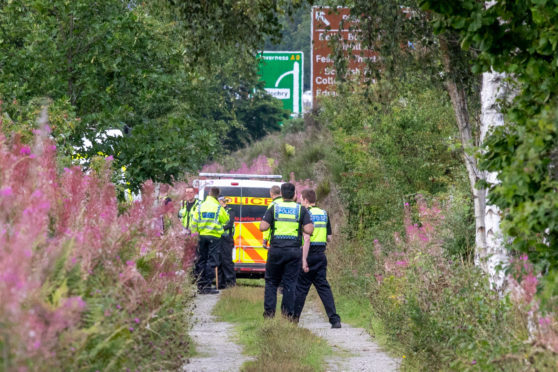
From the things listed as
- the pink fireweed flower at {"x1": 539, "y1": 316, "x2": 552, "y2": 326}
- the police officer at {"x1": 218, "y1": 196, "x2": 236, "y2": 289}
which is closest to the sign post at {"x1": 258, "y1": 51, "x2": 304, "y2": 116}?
the police officer at {"x1": 218, "y1": 196, "x2": 236, "y2": 289}

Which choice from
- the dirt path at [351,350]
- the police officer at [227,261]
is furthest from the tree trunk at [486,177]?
the police officer at [227,261]

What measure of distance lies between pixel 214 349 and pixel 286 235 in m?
1.95

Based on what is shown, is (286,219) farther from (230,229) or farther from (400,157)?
(230,229)

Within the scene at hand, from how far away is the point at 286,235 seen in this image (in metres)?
12.4

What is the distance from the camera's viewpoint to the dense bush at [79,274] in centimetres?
422

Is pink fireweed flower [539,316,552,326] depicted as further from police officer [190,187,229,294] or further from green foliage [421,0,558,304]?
police officer [190,187,229,294]

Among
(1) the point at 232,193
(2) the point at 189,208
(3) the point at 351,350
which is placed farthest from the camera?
(1) the point at 232,193

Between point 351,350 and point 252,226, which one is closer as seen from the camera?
point 351,350

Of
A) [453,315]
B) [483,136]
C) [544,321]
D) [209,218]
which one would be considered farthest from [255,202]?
[544,321]

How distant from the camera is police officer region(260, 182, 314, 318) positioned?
40.6 feet

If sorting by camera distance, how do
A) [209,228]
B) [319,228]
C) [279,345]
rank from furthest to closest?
[209,228] → [319,228] → [279,345]

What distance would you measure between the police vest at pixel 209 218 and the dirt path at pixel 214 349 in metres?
2.56

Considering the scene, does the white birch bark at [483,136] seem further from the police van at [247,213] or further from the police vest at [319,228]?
the police van at [247,213]

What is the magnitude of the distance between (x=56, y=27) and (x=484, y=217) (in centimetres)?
694
